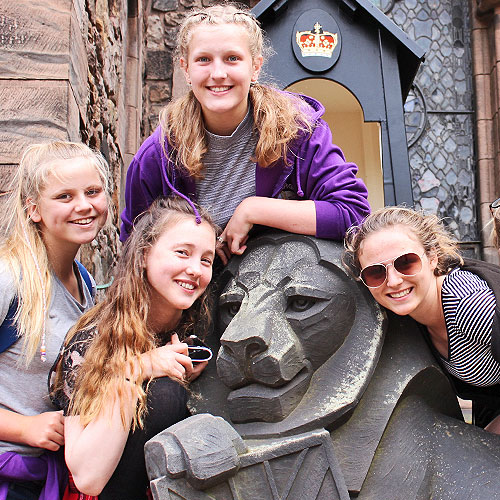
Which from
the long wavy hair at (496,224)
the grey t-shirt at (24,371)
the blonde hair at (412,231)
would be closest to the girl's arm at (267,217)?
the blonde hair at (412,231)

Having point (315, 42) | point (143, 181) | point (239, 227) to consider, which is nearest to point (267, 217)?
point (239, 227)

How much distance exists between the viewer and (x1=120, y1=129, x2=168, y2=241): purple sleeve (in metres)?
1.93

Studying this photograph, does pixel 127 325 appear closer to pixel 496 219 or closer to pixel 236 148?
pixel 236 148

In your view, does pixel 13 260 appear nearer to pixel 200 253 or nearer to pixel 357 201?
pixel 200 253

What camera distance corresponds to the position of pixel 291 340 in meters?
1.57

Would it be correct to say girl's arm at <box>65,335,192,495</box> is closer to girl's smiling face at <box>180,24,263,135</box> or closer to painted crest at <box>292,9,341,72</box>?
girl's smiling face at <box>180,24,263,135</box>

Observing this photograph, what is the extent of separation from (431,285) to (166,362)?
0.67m

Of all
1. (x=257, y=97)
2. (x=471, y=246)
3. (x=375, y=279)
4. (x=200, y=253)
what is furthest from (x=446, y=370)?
(x=471, y=246)

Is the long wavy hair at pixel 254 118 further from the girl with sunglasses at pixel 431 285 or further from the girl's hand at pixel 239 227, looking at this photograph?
the girl with sunglasses at pixel 431 285

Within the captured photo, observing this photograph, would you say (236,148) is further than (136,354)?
Yes

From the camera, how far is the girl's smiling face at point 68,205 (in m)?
1.86

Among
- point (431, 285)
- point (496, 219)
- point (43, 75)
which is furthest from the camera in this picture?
point (43, 75)

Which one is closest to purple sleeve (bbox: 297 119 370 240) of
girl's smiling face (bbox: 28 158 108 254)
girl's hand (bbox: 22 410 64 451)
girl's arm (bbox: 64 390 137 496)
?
girl's smiling face (bbox: 28 158 108 254)

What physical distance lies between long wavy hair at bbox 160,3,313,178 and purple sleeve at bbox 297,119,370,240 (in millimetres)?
51
